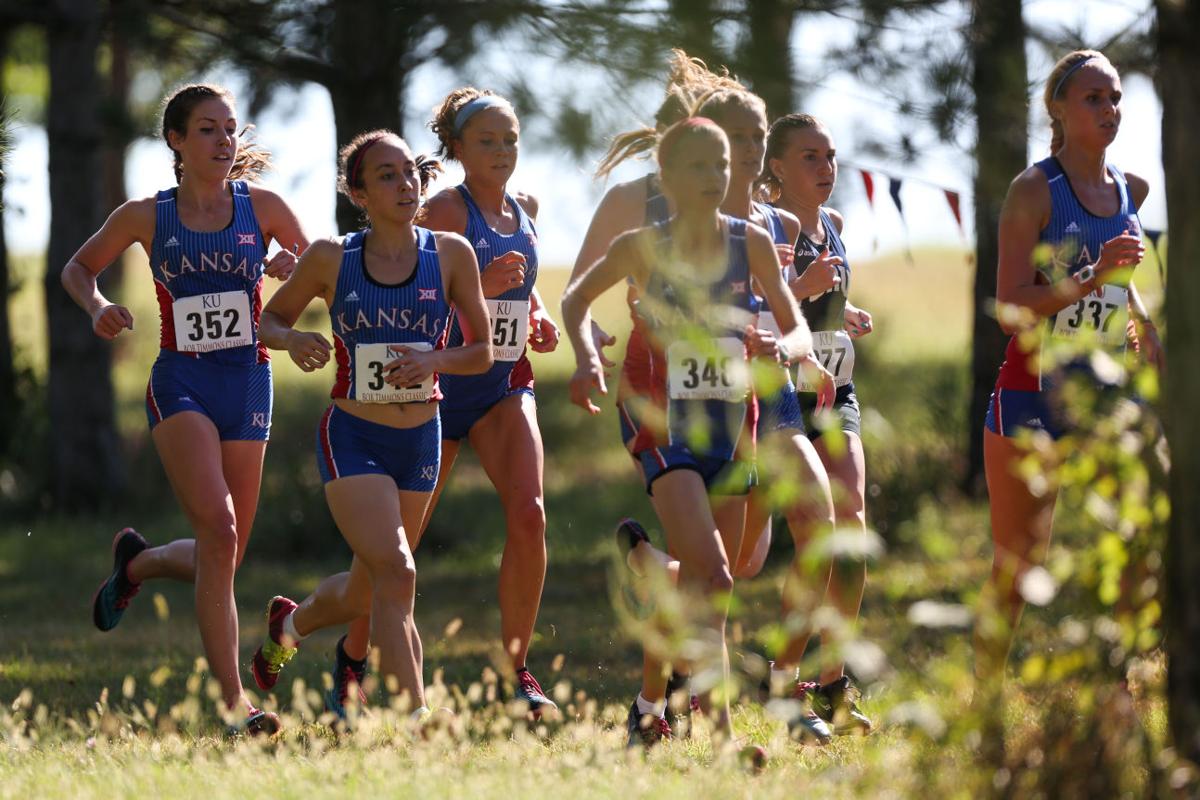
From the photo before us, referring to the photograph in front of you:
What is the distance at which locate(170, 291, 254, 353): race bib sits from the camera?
19.6ft

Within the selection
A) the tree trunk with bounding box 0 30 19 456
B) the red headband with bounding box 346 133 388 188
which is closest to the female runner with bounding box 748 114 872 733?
the red headband with bounding box 346 133 388 188

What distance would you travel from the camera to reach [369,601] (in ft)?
20.0

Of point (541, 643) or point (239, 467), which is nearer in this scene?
point (239, 467)

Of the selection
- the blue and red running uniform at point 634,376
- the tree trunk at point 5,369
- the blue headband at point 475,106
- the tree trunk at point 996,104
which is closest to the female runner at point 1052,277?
the blue and red running uniform at point 634,376

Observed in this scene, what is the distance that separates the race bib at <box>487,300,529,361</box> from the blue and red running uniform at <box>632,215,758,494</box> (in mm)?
845

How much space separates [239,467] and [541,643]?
301cm

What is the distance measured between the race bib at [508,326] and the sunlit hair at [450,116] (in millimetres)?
576

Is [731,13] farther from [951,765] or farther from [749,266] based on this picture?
[951,765]

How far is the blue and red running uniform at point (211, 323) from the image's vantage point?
596 centimetres

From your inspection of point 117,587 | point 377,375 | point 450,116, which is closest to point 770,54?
point 450,116

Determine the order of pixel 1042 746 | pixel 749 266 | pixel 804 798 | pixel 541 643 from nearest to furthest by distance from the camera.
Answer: pixel 1042 746 → pixel 804 798 → pixel 749 266 → pixel 541 643

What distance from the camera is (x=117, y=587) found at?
699 cm

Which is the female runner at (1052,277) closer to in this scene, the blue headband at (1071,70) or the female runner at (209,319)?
the blue headband at (1071,70)

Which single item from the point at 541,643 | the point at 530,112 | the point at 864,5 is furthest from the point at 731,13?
the point at 541,643
